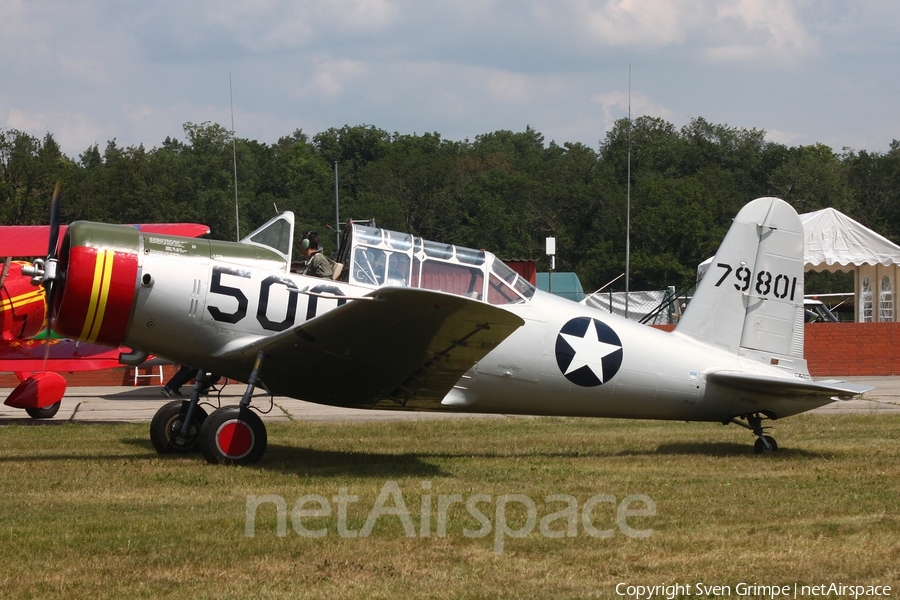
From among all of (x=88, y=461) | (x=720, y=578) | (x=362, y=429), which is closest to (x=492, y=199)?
(x=362, y=429)

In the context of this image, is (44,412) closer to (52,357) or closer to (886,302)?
(52,357)

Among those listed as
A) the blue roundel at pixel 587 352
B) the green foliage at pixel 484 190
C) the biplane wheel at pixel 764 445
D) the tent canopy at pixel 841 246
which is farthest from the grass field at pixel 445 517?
the green foliage at pixel 484 190

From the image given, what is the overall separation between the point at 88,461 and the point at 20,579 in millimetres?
4245

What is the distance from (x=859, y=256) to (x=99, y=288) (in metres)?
20.6

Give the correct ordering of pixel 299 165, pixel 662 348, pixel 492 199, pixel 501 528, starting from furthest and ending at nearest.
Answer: pixel 299 165 < pixel 492 199 < pixel 662 348 < pixel 501 528

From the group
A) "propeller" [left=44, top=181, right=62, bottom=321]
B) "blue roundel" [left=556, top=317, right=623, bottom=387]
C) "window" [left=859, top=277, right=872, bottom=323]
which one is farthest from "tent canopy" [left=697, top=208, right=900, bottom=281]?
"propeller" [left=44, top=181, right=62, bottom=321]

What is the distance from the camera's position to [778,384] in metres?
9.16

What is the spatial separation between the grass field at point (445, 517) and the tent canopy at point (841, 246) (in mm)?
14375

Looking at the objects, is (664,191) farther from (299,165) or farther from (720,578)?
(720,578)

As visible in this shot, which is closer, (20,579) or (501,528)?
(20,579)

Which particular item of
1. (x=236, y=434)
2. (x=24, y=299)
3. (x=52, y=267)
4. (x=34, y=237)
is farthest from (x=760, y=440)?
(x=34, y=237)

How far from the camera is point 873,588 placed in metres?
4.55

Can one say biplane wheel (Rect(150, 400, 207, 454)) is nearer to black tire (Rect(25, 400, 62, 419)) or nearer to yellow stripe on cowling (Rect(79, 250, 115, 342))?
yellow stripe on cowling (Rect(79, 250, 115, 342))

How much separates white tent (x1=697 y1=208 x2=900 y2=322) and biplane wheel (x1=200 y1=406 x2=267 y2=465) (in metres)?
17.3
